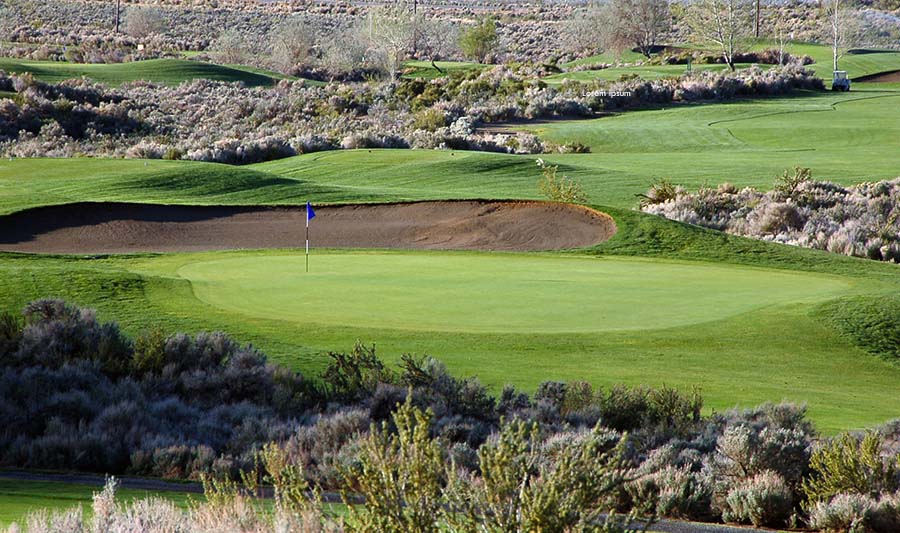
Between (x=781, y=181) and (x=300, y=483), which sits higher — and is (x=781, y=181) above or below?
below

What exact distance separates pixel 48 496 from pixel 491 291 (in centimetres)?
793

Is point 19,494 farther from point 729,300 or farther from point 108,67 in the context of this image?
point 108,67

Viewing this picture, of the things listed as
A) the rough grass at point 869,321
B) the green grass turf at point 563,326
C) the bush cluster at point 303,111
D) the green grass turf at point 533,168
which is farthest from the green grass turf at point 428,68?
the rough grass at point 869,321

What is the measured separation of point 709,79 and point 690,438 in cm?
5027

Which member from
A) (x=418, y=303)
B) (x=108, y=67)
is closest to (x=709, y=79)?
(x=108, y=67)

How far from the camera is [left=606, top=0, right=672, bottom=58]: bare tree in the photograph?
7850 cm

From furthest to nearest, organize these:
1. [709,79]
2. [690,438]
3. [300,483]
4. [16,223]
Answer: [709,79]
[16,223]
[690,438]
[300,483]

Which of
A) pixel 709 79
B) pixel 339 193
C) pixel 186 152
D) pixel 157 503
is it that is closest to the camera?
pixel 157 503

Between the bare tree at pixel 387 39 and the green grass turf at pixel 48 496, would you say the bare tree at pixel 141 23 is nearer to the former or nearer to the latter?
the bare tree at pixel 387 39

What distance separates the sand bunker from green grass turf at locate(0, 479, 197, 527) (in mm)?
13422

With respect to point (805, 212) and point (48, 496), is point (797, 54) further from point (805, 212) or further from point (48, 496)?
point (48, 496)

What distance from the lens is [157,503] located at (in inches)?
216

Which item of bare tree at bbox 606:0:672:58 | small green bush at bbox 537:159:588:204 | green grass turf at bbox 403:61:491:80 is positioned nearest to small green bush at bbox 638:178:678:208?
small green bush at bbox 537:159:588:204

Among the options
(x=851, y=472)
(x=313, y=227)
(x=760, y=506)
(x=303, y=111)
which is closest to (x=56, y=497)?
(x=760, y=506)
